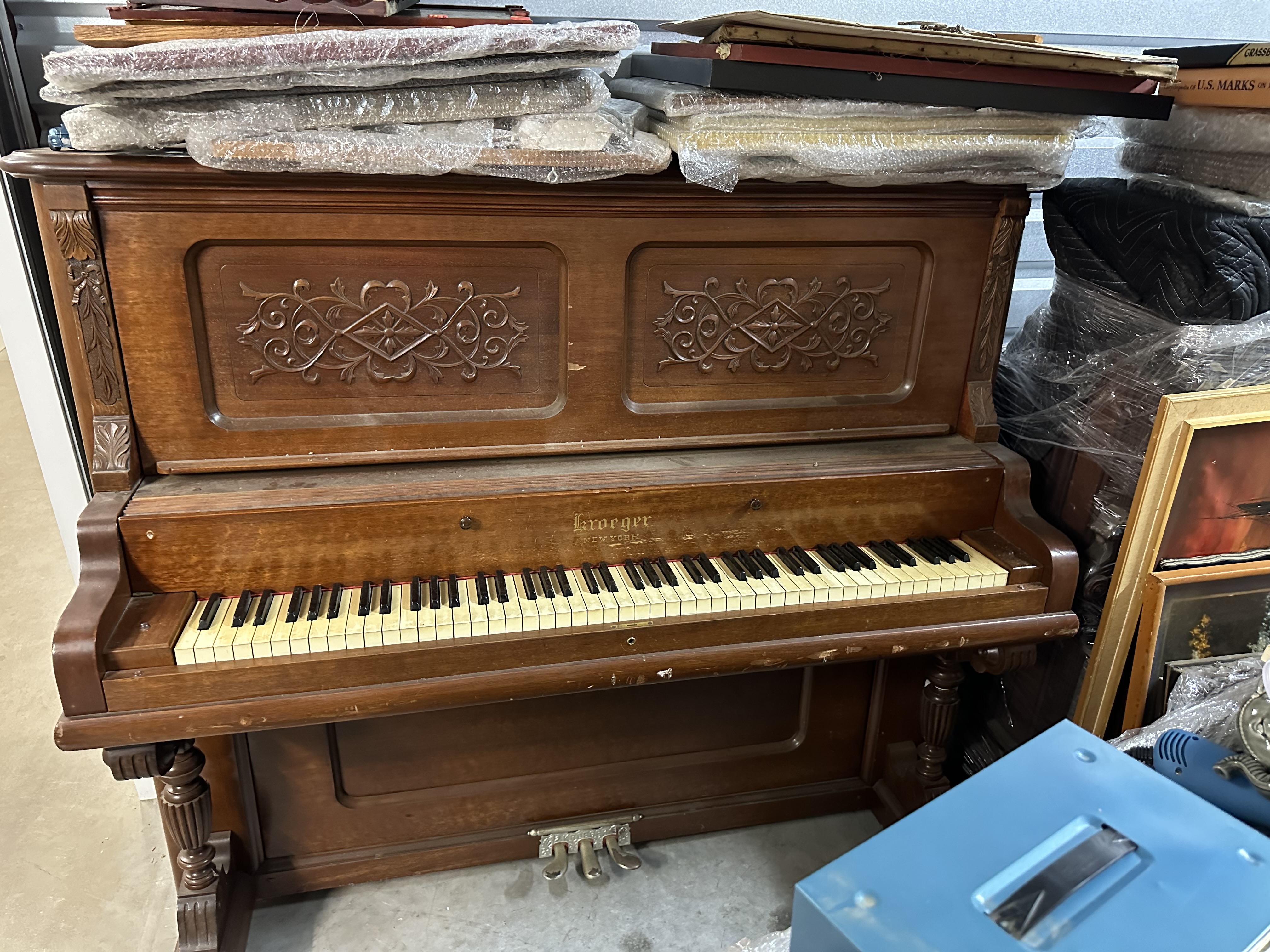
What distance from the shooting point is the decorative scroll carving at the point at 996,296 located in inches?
73.7

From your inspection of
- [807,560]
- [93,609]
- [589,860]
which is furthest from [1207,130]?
[93,609]

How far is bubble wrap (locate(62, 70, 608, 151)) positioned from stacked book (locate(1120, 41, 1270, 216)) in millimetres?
1330

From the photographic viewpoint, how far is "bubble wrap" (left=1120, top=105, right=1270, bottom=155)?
6.03 feet

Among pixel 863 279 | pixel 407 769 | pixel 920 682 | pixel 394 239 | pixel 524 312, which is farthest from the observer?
pixel 920 682

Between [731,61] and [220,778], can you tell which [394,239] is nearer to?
[731,61]

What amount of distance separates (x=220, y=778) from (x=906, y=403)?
1.73m

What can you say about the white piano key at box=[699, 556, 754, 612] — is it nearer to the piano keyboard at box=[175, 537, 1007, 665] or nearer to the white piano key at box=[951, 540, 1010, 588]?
the piano keyboard at box=[175, 537, 1007, 665]

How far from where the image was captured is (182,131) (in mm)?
1442

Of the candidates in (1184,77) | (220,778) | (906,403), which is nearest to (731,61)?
(906,403)

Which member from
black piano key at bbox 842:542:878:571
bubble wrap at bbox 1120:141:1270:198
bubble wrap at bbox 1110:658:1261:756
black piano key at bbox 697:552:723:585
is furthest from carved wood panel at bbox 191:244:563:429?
bubble wrap at bbox 1120:141:1270:198

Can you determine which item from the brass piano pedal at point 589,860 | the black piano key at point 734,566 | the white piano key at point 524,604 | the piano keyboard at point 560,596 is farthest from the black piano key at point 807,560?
the brass piano pedal at point 589,860

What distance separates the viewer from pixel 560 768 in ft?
7.11

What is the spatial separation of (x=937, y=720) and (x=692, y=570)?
0.80 meters

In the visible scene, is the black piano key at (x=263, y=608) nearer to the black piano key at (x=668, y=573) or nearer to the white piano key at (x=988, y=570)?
the black piano key at (x=668, y=573)
